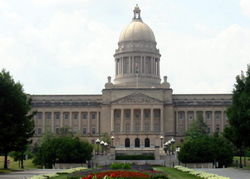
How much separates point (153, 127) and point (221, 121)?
17382 mm

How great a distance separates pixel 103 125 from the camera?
13500 cm

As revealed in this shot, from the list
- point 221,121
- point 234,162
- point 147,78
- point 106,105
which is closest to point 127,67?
point 147,78

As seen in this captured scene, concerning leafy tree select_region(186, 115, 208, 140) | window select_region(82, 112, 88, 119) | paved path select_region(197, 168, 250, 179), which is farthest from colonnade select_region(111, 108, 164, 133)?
paved path select_region(197, 168, 250, 179)

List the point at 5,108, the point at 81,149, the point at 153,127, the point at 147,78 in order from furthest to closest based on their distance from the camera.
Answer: the point at 147,78, the point at 153,127, the point at 81,149, the point at 5,108

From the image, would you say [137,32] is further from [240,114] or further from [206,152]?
[240,114]

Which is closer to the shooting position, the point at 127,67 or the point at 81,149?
the point at 81,149

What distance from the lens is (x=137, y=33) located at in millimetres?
147625

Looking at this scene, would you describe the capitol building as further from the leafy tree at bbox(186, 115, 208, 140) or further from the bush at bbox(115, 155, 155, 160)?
the bush at bbox(115, 155, 155, 160)

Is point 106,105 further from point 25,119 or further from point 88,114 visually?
point 25,119

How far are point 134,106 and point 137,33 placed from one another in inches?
940

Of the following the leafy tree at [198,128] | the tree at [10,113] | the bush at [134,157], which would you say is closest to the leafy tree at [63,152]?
the tree at [10,113]

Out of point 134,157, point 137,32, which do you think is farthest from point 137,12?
point 134,157

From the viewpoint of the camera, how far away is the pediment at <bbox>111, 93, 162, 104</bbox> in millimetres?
132500

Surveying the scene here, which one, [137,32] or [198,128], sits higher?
[137,32]
